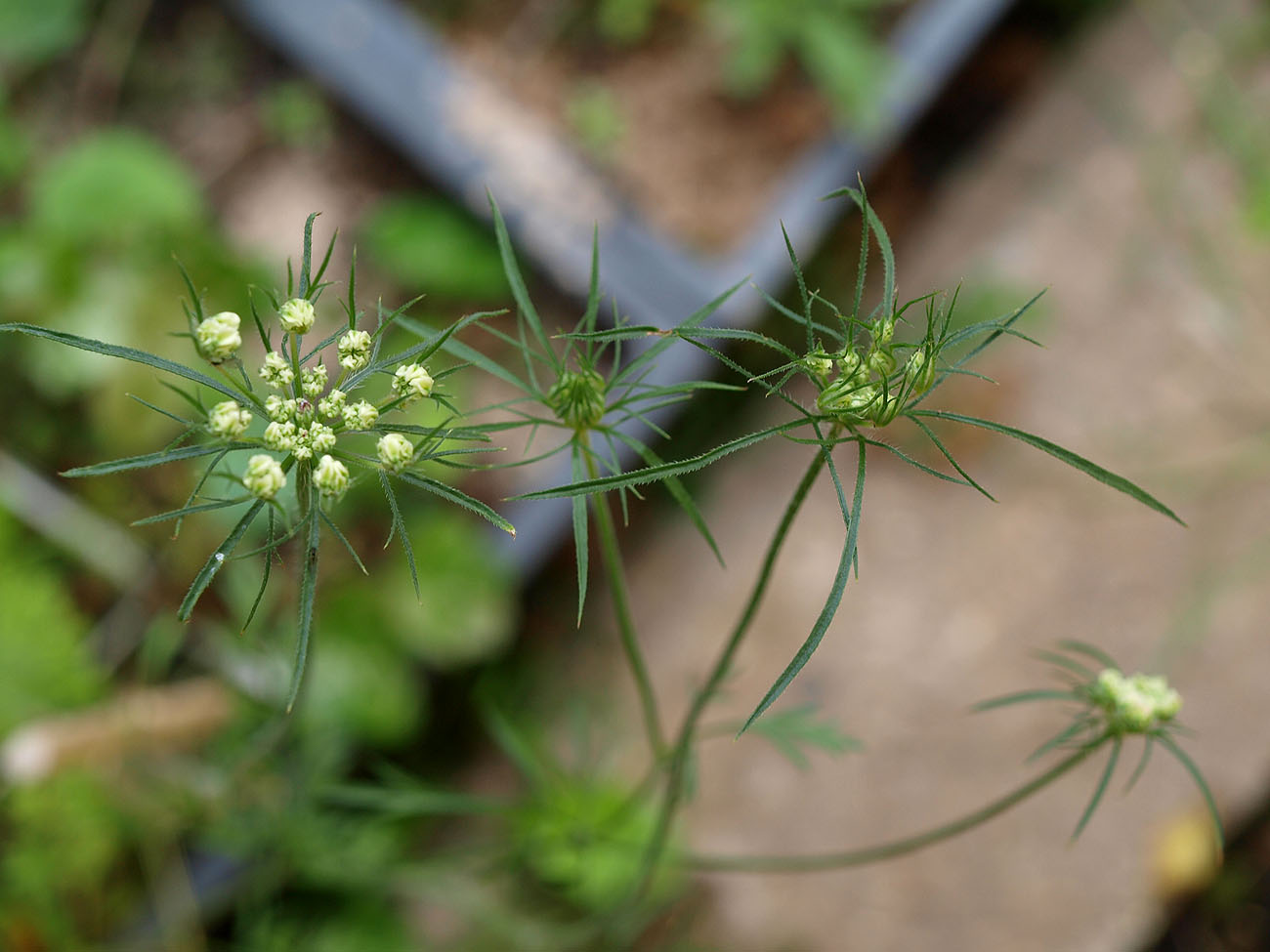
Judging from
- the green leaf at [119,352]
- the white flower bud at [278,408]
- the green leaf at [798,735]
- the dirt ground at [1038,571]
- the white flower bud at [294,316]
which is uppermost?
the dirt ground at [1038,571]

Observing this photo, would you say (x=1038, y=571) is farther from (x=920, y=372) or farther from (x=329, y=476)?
(x=329, y=476)

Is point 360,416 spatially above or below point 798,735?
above

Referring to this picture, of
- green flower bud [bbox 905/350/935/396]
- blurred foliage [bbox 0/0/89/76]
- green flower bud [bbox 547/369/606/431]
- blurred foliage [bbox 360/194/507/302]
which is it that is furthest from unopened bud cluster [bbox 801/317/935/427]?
blurred foliage [bbox 0/0/89/76]

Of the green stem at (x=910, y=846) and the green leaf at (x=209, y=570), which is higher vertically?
the green leaf at (x=209, y=570)

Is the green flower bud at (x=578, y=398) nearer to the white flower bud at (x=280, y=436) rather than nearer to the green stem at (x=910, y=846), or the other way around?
the white flower bud at (x=280, y=436)

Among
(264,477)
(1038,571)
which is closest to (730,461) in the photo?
(1038,571)

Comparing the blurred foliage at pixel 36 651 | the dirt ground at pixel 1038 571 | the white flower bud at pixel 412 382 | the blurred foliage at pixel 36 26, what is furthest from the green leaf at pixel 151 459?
the blurred foliage at pixel 36 26
